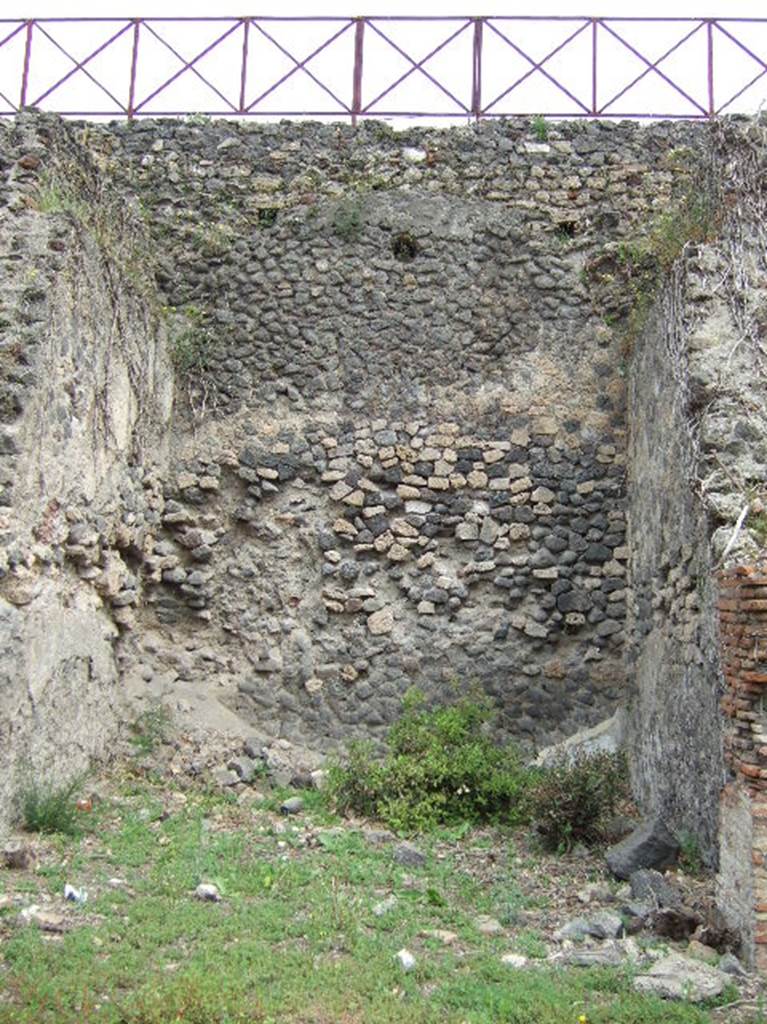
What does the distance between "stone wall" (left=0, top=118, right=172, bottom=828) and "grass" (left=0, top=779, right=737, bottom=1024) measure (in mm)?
862

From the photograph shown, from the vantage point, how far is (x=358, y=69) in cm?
1046

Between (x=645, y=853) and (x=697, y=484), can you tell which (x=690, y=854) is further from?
(x=697, y=484)

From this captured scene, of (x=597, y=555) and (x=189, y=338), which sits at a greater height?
(x=189, y=338)

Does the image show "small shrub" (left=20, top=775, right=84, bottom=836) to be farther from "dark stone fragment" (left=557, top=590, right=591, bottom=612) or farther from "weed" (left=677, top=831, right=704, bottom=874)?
"dark stone fragment" (left=557, top=590, right=591, bottom=612)

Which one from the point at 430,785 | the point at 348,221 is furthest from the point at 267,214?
the point at 430,785

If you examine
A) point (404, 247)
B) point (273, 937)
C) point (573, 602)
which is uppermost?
point (404, 247)

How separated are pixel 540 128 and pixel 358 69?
2.00 meters

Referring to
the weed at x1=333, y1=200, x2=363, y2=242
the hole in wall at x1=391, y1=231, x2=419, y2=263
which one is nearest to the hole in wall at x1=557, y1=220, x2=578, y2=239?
the hole in wall at x1=391, y1=231, x2=419, y2=263

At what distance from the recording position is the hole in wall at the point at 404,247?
9.76 metres

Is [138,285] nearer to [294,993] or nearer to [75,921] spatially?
[75,921]

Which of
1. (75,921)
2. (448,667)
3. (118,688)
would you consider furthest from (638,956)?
(118,688)

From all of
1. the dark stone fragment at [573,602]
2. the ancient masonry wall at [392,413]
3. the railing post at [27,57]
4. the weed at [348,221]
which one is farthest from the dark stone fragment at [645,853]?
the railing post at [27,57]

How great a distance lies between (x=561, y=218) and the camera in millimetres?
9844

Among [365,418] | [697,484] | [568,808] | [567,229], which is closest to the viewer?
[697,484]
